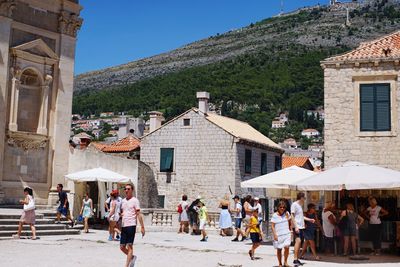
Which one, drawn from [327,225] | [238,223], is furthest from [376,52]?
[238,223]

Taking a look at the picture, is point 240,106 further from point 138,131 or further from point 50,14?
point 50,14

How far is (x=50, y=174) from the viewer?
23.1 meters

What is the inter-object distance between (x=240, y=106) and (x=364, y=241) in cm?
12710

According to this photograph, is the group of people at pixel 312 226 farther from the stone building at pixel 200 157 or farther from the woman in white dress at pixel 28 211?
the stone building at pixel 200 157

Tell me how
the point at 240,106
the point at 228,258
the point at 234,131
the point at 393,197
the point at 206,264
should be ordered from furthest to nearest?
the point at 240,106 < the point at 234,131 < the point at 393,197 < the point at 228,258 < the point at 206,264

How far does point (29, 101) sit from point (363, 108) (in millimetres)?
13289

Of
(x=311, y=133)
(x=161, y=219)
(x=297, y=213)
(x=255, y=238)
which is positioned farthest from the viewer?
(x=311, y=133)

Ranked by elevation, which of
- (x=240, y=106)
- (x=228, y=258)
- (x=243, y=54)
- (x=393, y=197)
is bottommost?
(x=228, y=258)

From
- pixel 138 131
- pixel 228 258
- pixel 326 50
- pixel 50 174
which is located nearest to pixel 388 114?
pixel 228 258

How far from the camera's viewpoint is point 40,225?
63.5 feet

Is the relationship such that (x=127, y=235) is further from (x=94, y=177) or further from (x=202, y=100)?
(x=202, y=100)

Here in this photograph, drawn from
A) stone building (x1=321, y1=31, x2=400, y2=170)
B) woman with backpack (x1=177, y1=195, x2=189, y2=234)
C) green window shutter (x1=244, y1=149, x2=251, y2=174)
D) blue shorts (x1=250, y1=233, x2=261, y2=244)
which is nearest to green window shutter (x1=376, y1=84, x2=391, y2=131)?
stone building (x1=321, y1=31, x2=400, y2=170)

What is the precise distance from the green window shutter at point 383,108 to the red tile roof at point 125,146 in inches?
896

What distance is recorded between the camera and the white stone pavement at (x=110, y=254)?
1229 cm
